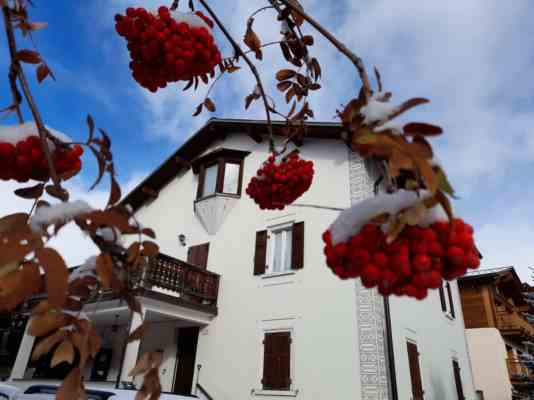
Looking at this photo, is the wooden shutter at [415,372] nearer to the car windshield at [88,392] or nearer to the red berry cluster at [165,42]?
the car windshield at [88,392]

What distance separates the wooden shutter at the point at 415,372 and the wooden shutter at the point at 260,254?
3912 mm

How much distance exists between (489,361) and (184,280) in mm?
13616

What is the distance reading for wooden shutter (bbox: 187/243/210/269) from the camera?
436 inches

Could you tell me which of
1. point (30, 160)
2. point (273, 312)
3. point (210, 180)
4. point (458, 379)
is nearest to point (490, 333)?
point (458, 379)

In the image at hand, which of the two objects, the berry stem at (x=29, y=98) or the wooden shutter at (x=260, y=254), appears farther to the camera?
the wooden shutter at (x=260, y=254)

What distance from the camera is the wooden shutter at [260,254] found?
31.4ft

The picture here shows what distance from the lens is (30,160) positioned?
1.05 m

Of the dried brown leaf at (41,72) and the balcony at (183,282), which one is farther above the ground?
the balcony at (183,282)

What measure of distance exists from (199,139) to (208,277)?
5062mm

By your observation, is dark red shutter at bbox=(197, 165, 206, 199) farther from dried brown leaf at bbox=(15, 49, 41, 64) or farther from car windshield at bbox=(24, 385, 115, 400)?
dried brown leaf at bbox=(15, 49, 41, 64)

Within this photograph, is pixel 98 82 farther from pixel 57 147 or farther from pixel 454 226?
pixel 454 226

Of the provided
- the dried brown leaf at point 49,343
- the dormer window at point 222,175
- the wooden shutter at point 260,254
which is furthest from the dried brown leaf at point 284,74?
the dormer window at point 222,175

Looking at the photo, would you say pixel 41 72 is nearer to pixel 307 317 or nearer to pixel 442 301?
pixel 307 317

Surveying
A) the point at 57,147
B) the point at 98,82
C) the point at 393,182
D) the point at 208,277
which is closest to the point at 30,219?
the point at 57,147
